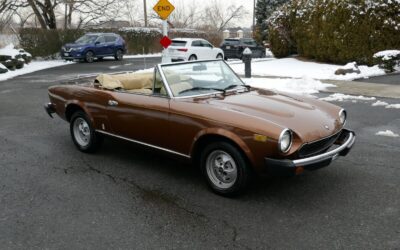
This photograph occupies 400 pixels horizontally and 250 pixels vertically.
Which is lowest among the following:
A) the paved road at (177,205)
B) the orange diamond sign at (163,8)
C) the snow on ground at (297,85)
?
the paved road at (177,205)

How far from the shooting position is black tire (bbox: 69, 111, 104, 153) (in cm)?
570

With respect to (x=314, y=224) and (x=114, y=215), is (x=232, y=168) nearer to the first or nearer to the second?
Answer: (x=314, y=224)

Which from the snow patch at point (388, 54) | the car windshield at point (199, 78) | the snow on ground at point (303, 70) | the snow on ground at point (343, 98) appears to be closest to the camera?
the car windshield at point (199, 78)

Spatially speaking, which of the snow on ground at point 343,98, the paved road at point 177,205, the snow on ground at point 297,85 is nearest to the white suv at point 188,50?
the snow on ground at point 297,85

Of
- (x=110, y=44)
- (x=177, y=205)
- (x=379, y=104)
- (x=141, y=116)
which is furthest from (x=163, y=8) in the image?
(x=110, y=44)

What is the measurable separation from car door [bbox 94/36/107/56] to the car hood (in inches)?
868

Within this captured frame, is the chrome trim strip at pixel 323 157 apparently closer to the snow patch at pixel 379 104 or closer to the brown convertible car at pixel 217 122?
the brown convertible car at pixel 217 122

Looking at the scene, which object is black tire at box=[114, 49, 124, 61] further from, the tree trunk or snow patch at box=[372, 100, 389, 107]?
snow patch at box=[372, 100, 389, 107]

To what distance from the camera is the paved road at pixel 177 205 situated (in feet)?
11.2

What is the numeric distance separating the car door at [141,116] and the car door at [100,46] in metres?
21.2

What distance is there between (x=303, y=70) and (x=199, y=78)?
1235 cm

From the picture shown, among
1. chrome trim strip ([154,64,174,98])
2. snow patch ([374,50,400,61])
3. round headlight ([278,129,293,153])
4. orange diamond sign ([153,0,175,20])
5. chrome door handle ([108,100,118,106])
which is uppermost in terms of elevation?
orange diamond sign ([153,0,175,20])

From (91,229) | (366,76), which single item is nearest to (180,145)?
(91,229)

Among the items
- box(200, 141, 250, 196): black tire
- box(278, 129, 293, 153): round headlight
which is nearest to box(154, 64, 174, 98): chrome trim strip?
box(200, 141, 250, 196): black tire
